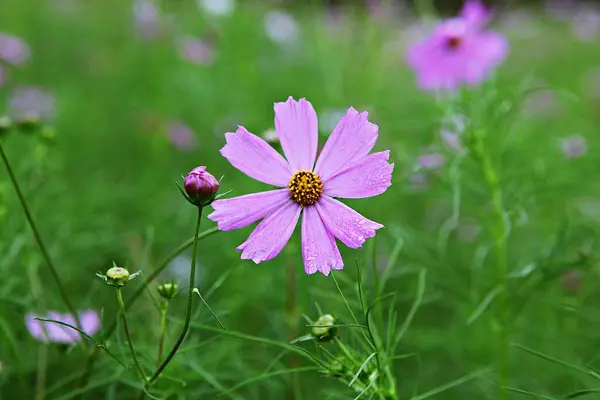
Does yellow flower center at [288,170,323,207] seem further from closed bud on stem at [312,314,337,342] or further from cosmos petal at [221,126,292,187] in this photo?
closed bud on stem at [312,314,337,342]

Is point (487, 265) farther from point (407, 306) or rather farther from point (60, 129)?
point (60, 129)

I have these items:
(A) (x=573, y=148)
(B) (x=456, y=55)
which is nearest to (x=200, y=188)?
(B) (x=456, y=55)

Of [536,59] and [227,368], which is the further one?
[536,59]

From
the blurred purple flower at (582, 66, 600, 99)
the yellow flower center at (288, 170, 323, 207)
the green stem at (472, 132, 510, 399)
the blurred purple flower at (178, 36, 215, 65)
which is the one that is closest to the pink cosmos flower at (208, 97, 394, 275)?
the yellow flower center at (288, 170, 323, 207)

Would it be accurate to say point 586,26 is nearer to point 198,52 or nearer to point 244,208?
point 198,52

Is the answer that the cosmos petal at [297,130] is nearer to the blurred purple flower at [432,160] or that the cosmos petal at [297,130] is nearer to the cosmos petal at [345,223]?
the cosmos petal at [345,223]

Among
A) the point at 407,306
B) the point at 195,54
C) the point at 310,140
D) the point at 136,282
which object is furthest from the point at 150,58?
the point at 310,140

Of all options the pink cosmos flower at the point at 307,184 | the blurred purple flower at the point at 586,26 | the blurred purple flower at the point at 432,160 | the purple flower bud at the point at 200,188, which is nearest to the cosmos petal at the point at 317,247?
the pink cosmos flower at the point at 307,184
